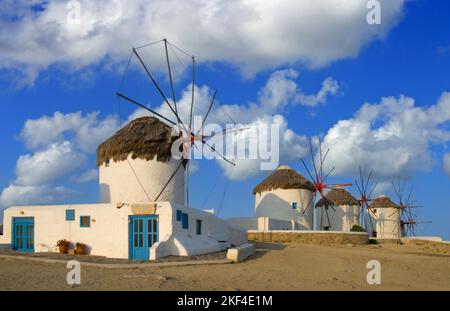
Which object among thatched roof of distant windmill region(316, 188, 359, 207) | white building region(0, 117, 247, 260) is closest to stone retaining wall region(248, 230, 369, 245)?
white building region(0, 117, 247, 260)

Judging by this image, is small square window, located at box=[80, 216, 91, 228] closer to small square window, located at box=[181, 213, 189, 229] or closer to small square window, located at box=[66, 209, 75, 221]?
small square window, located at box=[66, 209, 75, 221]

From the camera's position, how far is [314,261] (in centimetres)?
2166

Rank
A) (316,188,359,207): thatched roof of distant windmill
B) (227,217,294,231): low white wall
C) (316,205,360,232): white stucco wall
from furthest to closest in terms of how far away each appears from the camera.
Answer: (316,188,359,207): thatched roof of distant windmill → (316,205,360,232): white stucco wall → (227,217,294,231): low white wall

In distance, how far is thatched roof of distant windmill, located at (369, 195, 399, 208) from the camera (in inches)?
2080

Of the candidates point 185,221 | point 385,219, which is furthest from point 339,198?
point 185,221

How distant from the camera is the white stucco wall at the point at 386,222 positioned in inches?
2061

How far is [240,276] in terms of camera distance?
15.5 m

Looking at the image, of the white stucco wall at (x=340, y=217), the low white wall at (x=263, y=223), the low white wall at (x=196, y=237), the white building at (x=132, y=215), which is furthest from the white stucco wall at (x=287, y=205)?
the white building at (x=132, y=215)

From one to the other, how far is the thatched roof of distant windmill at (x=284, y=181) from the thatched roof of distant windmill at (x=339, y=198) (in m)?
7.94

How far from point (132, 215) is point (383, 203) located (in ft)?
123

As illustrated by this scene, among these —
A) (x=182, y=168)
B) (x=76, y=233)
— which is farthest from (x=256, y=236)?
(x=76, y=233)

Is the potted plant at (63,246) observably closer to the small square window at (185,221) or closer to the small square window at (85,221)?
the small square window at (85,221)

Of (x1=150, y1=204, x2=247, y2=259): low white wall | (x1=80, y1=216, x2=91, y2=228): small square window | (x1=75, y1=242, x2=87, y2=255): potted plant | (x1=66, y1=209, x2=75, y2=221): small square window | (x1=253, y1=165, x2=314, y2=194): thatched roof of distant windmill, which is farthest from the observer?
(x1=253, y1=165, x2=314, y2=194): thatched roof of distant windmill
